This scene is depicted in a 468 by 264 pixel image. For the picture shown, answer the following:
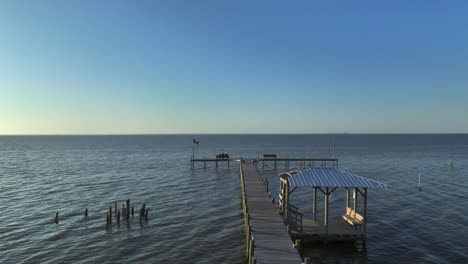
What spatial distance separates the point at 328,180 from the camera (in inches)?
878

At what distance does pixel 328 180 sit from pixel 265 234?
18.0ft

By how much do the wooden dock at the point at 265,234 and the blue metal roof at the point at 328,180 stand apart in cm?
279

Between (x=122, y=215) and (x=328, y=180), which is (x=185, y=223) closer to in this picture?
(x=122, y=215)

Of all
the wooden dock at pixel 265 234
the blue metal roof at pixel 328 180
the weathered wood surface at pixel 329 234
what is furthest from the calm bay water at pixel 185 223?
the blue metal roof at pixel 328 180

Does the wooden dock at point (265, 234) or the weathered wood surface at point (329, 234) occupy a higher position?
the wooden dock at point (265, 234)

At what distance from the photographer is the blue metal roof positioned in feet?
71.2

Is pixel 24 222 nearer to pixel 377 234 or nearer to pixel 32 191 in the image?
pixel 32 191

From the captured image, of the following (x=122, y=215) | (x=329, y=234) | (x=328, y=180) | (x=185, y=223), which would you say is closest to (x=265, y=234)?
(x=329, y=234)

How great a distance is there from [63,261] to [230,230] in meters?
11.5

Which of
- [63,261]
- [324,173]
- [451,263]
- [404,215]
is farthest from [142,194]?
[451,263]

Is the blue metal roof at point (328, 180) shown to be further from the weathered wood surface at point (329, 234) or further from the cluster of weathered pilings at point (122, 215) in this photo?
the cluster of weathered pilings at point (122, 215)

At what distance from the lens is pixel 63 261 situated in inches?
842

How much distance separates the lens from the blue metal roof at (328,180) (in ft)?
71.2

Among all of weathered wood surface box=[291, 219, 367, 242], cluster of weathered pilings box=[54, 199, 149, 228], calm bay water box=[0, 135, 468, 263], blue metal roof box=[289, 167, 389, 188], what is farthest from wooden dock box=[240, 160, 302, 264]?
cluster of weathered pilings box=[54, 199, 149, 228]
